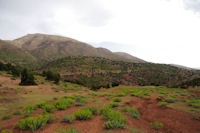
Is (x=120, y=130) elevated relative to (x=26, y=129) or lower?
elevated

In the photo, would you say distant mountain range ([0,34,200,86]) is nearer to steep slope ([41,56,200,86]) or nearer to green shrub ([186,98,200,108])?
steep slope ([41,56,200,86])

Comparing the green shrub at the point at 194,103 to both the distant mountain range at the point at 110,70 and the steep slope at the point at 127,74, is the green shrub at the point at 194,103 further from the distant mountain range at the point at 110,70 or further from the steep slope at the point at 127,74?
the steep slope at the point at 127,74

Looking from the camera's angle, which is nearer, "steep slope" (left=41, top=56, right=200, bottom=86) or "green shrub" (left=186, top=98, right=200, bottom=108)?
"green shrub" (left=186, top=98, right=200, bottom=108)

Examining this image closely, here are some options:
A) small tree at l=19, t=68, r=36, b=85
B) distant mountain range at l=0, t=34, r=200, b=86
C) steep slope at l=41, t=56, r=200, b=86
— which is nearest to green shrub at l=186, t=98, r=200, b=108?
small tree at l=19, t=68, r=36, b=85

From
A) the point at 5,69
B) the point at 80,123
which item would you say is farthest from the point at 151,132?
the point at 5,69

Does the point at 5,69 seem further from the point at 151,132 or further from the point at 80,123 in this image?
the point at 151,132

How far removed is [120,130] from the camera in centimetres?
355

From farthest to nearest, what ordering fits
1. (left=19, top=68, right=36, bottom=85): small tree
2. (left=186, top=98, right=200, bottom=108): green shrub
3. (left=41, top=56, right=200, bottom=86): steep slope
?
1. (left=41, top=56, right=200, bottom=86): steep slope
2. (left=19, top=68, right=36, bottom=85): small tree
3. (left=186, top=98, right=200, bottom=108): green shrub

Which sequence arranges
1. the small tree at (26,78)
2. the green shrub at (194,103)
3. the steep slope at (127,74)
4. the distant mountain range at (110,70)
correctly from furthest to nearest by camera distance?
the distant mountain range at (110,70) → the steep slope at (127,74) → the small tree at (26,78) → the green shrub at (194,103)

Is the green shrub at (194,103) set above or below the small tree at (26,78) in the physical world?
above

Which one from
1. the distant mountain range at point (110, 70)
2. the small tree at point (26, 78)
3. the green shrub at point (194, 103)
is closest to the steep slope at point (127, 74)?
the distant mountain range at point (110, 70)

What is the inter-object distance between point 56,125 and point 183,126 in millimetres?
5581

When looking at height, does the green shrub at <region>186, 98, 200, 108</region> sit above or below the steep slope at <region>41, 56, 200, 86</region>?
above

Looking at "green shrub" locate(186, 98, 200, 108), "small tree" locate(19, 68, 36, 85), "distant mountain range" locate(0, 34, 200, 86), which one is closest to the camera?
"green shrub" locate(186, 98, 200, 108)
